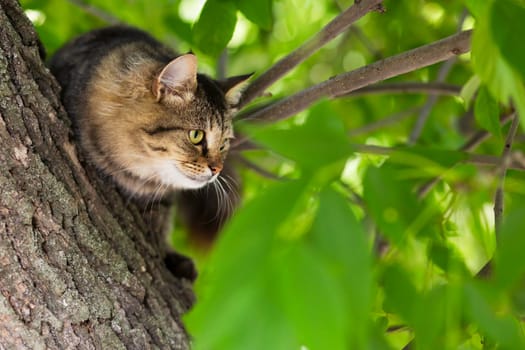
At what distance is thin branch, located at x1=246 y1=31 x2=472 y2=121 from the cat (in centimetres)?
33

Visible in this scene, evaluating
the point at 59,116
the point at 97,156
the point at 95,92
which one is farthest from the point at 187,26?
the point at 59,116

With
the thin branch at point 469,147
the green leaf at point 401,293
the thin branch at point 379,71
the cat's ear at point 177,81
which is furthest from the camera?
the cat's ear at point 177,81

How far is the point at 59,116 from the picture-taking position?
1726 mm

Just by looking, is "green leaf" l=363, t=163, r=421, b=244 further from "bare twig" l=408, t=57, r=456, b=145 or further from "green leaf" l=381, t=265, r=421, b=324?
"bare twig" l=408, t=57, r=456, b=145

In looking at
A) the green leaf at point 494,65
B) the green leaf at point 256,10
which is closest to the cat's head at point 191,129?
the green leaf at point 256,10

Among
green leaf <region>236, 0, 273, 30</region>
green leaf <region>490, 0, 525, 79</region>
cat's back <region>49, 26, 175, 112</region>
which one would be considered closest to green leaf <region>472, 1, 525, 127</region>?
green leaf <region>490, 0, 525, 79</region>

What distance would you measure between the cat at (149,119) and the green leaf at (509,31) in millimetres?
1330

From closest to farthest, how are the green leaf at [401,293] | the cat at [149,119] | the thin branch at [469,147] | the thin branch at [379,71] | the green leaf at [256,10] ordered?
1. the green leaf at [401,293]
2. the thin branch at [379,71]
3. the green leaf at [256,10]
4. the thin branch at [469,147]
5. the cat at [149,119]

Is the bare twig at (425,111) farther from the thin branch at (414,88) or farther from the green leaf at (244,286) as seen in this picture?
the green leaf at (244,286)

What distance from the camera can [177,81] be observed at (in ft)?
7.23

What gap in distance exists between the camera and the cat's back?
7.50 feet

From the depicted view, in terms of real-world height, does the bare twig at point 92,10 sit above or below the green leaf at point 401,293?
below

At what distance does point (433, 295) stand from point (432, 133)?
196 cm

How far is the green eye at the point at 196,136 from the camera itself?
2.27m
